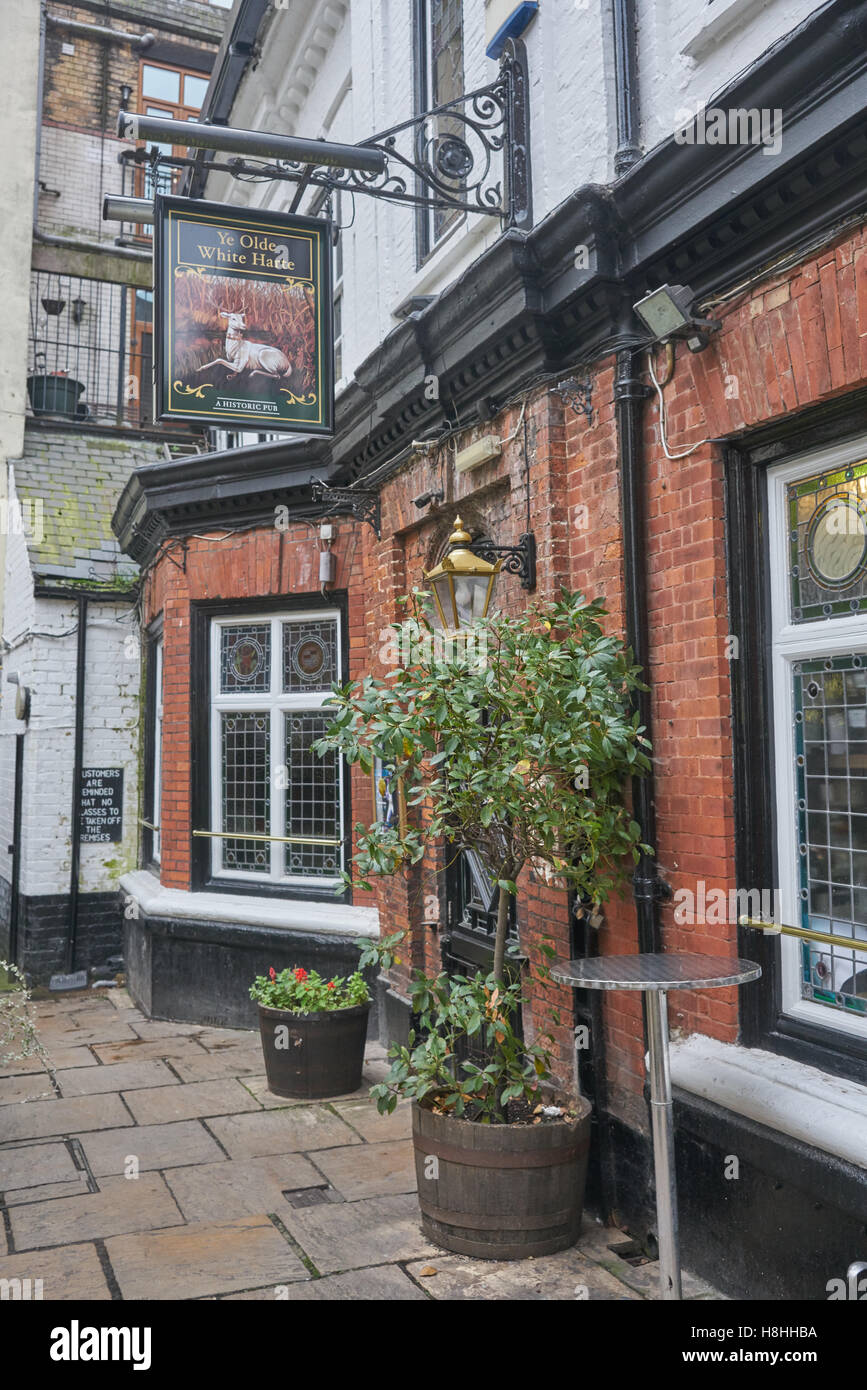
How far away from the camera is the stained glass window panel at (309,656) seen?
7.98m

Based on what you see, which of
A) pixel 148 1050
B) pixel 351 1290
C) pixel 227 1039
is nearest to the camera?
pixel 351 1290

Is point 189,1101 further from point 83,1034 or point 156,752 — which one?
point 156,752

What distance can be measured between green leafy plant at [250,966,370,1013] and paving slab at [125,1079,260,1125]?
21.9 inches

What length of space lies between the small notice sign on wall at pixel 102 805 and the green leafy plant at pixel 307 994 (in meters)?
4.37

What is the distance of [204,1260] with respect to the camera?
420cm

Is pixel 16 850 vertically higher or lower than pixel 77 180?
lower

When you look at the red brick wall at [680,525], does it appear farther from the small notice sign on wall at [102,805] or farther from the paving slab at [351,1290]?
the small notice sign on wall at [102,805]

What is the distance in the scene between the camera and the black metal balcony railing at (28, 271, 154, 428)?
42.6ft

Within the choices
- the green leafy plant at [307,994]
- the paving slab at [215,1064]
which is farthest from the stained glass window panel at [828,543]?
the paving slab at [215,1064]

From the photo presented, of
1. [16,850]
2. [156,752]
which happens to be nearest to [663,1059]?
[156,752]

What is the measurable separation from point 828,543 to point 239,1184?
3.79m

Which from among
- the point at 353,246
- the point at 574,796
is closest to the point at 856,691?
the point at 574,796

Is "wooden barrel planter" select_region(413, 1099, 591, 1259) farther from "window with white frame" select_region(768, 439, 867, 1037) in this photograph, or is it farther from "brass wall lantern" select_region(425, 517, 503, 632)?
"brass wall lantern" select_region(425, 517, 503, 632)

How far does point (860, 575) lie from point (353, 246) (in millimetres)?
5137
